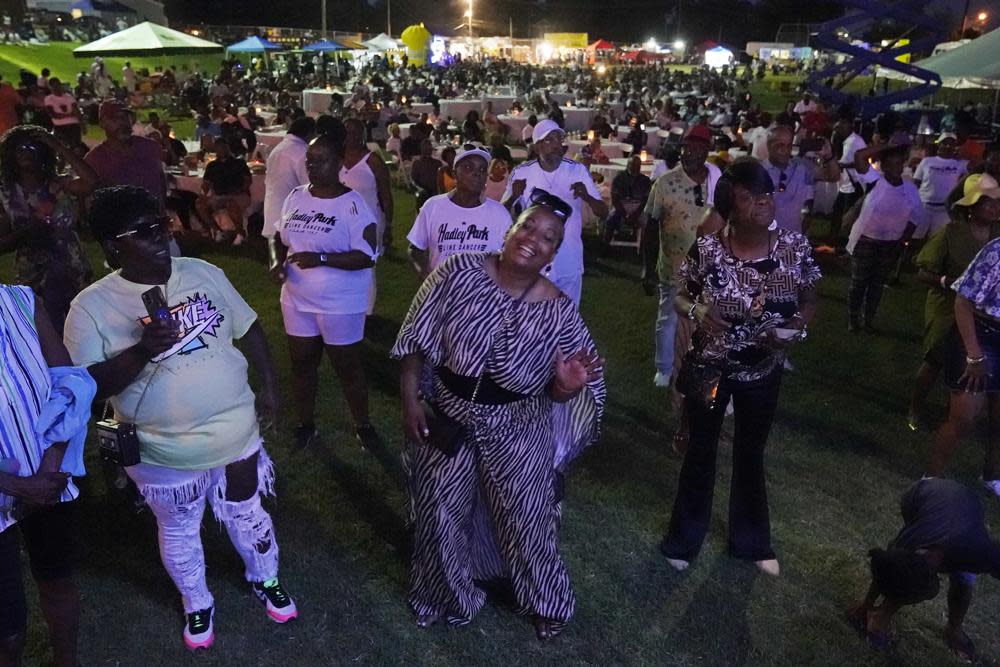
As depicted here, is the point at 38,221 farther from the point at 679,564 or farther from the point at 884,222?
the point at 884,222

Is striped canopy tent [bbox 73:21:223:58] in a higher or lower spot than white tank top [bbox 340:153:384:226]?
higher

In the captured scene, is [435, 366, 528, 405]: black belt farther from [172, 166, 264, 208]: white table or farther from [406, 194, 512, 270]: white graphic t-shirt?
[172, 166, 264, 208]: white table

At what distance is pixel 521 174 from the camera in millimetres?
5391

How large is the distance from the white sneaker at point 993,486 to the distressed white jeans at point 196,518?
13.3 ft

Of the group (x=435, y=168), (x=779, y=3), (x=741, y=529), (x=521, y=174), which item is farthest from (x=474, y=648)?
(x=779, y=3)

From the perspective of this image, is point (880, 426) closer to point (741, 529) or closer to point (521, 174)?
point (741, 529)

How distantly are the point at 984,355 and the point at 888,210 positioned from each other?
3025 mm

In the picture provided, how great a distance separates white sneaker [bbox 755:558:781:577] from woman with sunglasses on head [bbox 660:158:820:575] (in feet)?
1.45

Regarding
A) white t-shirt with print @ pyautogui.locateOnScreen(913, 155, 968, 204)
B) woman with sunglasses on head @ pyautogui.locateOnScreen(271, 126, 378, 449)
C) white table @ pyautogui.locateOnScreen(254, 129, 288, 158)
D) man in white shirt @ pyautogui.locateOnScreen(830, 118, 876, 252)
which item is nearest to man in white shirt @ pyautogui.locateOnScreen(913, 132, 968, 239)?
white t-shirt with print @ pyautogui.locateOnScreen(913, 155, 968, 204)

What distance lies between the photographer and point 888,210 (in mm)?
6492

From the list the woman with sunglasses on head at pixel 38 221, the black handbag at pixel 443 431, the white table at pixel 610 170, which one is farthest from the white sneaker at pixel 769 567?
the white table at pixel 610 170

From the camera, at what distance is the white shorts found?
4305 mm

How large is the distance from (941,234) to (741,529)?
241 cm

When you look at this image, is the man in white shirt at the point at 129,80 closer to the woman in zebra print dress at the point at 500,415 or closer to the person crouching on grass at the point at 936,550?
the woman in zebra print dress at the point at 500,415
